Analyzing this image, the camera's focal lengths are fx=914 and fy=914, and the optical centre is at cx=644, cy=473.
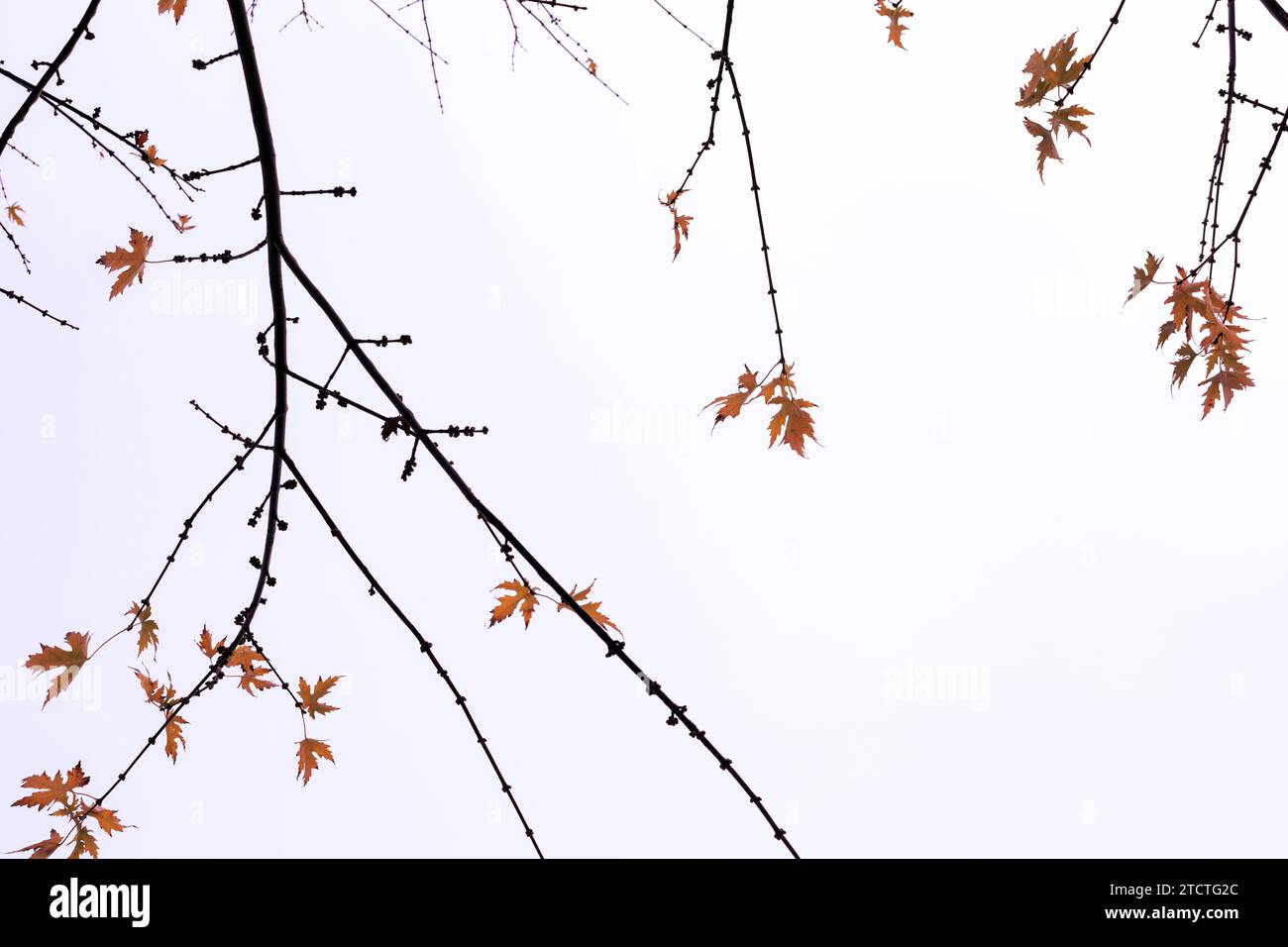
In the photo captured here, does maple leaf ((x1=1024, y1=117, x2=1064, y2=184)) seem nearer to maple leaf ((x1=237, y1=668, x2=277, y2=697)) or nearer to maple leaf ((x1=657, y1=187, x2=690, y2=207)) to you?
maple leaf ((x1=657, y1=187, x2=690, y2=207))

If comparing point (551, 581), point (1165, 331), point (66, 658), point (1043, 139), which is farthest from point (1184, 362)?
point (66, 658)

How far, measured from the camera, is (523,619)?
1.85 m

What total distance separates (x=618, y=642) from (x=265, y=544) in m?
0.78

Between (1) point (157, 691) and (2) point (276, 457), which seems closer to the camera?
(2) point (276, 457)

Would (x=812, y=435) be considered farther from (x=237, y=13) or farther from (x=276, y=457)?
(x=237, y=13)

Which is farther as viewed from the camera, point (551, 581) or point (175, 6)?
point (175, 6)

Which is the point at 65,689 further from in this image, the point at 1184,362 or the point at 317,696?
the point at 1184,362

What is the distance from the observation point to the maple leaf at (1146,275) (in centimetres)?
215

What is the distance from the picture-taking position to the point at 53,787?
2098 mm

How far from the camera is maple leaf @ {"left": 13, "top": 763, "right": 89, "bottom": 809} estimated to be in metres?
2.09

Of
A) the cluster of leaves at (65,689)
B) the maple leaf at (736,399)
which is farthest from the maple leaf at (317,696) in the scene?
the maple leaf at (736,399)

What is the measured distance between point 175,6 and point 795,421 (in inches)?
63.9

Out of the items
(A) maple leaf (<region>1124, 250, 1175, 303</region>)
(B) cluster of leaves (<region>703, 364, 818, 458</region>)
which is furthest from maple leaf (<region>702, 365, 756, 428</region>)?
(A) maple leaf (<region>1124, 250, 1175, 303</region>)
